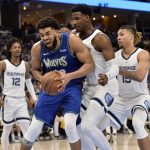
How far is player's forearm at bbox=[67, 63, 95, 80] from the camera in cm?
502

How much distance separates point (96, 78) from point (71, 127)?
2.83ft

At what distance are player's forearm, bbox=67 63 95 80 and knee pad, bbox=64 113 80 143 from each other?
485mm

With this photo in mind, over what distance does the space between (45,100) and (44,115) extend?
0.19 m

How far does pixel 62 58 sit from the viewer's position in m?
5.32

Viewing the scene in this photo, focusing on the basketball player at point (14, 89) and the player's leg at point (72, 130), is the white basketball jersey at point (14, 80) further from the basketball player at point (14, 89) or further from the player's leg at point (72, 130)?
the player's leg at point (72, 130)

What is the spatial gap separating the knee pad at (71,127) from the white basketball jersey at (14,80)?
96.8 inches

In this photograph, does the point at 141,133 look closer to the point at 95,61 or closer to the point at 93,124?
the point at 93,124

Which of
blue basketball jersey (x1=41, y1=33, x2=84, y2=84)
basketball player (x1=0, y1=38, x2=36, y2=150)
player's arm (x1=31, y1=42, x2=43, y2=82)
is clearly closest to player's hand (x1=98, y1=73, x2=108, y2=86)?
blue basketball jersey (x1=41, y1=33, x2=84, y2=84)

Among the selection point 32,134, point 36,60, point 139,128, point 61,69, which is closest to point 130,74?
point 139,128

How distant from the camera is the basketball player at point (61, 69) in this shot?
17.0 ft

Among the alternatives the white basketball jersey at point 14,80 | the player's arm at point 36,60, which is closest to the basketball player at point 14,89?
the white basketball jersey at point 14,80

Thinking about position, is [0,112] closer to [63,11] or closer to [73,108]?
[73,108]

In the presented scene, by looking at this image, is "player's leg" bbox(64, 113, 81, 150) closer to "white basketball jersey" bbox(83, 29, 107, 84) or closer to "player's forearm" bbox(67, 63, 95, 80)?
"player's forearm" bbox(67, 63, 95, 80)

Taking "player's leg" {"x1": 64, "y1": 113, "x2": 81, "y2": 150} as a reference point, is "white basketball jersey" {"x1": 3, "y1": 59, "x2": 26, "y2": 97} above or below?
above
